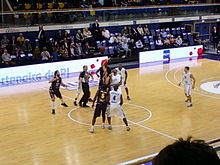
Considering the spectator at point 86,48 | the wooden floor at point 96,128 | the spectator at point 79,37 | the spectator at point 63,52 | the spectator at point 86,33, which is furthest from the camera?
the spectator at point 86,33

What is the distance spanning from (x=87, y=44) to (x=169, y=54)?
7.40 meters

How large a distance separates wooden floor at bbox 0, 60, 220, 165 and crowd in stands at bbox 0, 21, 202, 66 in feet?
13.6

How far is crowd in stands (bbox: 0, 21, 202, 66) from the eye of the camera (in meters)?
23.1

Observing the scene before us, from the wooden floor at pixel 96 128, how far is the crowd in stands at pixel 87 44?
4133mm

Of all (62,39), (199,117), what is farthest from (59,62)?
(199,117)

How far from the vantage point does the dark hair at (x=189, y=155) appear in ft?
4.85

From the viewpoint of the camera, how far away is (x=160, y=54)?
28.4 m

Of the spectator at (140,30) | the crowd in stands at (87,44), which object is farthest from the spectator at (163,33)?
the spectator at (140,30)

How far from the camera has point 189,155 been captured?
149 centimetres

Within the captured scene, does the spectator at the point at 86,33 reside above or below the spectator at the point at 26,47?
above

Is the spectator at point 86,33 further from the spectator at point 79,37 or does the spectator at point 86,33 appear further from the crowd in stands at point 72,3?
the crowd in stands at point 72,3

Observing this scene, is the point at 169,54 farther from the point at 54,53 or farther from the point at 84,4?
the point at 54,53

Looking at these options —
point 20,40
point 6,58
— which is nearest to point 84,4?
point 20,40

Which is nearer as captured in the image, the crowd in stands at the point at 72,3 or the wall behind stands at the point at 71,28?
the wall behind stands at the point at 71,28
